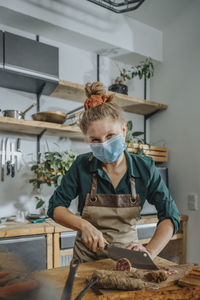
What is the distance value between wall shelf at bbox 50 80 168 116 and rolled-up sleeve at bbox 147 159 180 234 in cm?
129

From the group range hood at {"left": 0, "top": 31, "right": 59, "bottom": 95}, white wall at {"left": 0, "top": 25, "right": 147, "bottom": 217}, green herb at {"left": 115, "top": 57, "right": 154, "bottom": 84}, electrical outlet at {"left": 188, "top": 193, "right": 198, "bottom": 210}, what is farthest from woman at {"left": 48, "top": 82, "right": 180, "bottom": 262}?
green herb at {"left": 115, "top": 57, "right": 154, "bottom": 84}

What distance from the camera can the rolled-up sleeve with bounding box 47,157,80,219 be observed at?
1195mm

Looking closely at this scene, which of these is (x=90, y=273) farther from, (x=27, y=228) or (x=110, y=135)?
(x=27, y=228)

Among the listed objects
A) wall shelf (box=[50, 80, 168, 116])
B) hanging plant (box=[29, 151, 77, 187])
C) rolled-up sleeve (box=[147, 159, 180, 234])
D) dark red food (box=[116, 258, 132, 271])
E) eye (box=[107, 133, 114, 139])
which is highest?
wall shelf (box=[50, 80, 168, 116])

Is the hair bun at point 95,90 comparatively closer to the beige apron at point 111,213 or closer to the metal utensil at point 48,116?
the beige apron at point 111,213

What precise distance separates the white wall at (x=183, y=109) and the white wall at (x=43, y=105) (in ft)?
1.66

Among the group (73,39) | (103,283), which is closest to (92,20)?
(73,39)

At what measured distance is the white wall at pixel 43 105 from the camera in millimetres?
2213

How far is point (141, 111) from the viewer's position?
2.95 meters

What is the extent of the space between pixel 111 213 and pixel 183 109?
5.94ft

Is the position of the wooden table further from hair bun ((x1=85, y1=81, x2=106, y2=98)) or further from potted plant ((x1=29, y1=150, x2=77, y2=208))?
potted plant ((x1=29, y1=150, x2=77, y2=208))

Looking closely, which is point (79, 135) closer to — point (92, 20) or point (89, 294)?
point (92, 20)

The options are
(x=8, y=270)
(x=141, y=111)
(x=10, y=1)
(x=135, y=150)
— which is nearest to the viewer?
(x=8, y=270)

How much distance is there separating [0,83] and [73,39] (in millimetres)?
871
